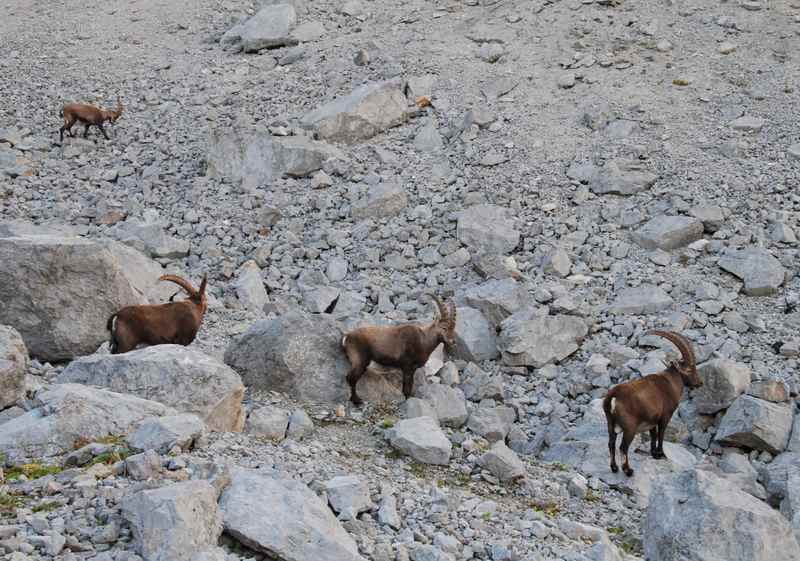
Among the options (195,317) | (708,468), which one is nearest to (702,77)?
(708,468)

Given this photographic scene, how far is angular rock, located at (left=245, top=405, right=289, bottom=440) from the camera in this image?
948 centimetres

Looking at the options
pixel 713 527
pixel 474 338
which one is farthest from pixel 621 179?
pixel 713 527

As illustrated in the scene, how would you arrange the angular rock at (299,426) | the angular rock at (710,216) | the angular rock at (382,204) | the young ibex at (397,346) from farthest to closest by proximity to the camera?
the angular rock at (382,204) → the angular rock at (710,216) → the young ibex at (397,346) → the angular rock at (299,426)

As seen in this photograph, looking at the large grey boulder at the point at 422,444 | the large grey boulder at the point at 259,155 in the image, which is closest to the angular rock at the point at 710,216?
the large grey boulder at the point at 259,155

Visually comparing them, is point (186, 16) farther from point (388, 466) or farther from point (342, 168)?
point (388, 466)

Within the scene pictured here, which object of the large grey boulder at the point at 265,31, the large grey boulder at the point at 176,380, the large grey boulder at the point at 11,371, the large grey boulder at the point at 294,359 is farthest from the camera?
the large grey boulder at the point at 265,31

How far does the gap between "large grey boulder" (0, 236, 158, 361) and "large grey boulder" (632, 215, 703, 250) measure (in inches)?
334

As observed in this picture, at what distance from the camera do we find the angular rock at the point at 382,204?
16.4m

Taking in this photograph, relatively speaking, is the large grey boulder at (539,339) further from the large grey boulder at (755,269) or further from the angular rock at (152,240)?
the angular rock at (152,240)

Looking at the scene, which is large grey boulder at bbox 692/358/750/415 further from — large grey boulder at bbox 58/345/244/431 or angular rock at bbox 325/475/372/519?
large grey boulder at bbox 58/345/244/431

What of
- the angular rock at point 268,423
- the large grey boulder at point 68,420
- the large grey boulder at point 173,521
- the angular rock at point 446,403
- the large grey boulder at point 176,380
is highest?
the large grey boulder at point 173,521

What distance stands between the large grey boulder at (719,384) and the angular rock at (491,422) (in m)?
2.46

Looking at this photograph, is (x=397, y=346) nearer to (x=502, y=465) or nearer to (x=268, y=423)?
(x=268, y=423)

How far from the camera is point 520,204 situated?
640 inches
